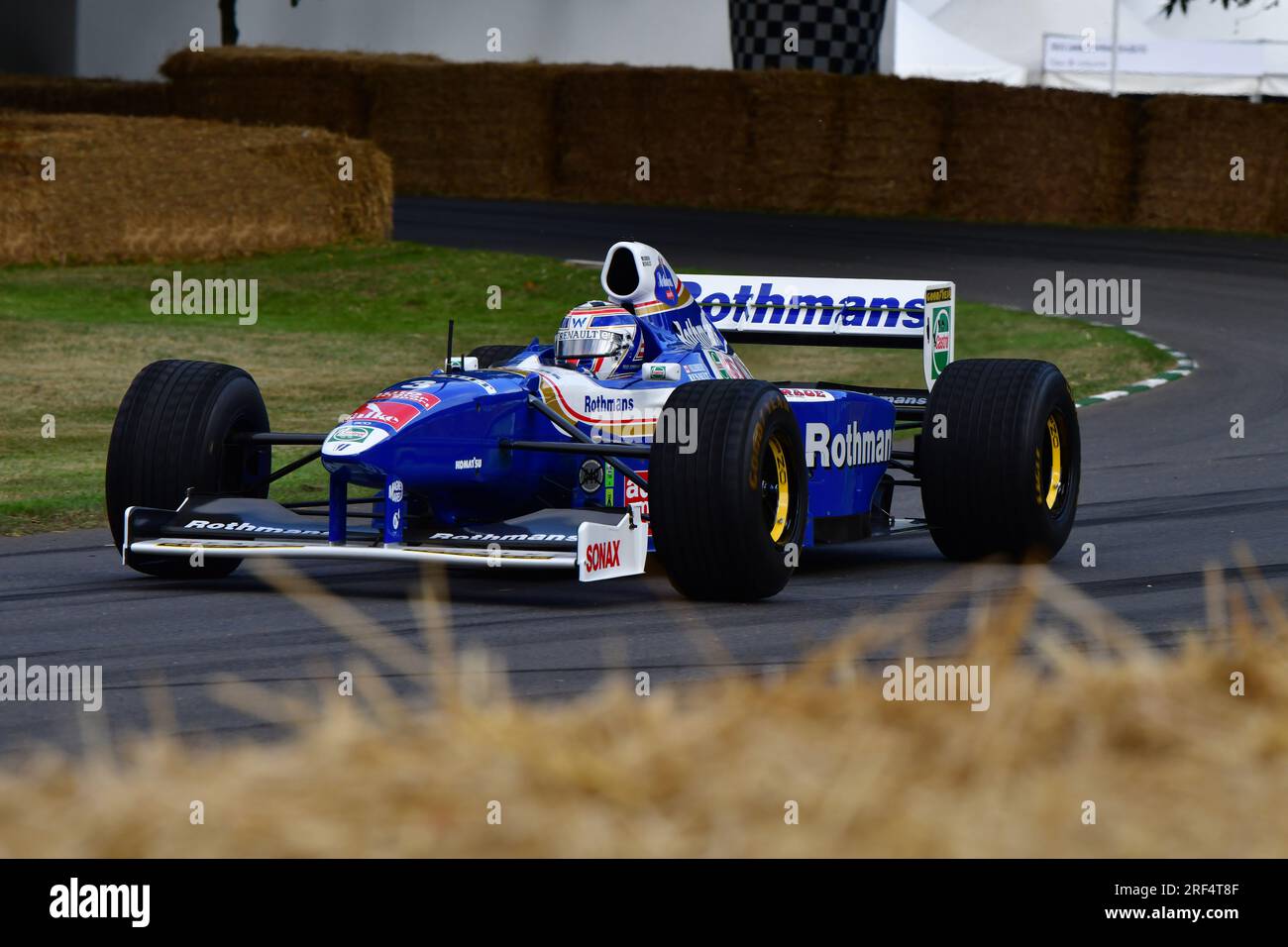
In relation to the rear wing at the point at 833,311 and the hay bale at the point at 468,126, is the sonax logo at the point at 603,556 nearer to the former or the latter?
the rear wing at the point at 833,311

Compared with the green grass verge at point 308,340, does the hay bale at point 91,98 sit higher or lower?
higher

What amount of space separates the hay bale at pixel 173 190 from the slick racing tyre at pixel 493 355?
478 inches

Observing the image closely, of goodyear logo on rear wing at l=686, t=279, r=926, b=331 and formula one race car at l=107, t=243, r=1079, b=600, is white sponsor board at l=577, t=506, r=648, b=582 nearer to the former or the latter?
formula one race car at l=107, t=243, r=1079, b=600

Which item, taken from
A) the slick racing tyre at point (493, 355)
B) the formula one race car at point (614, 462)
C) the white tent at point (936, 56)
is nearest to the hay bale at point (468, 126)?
the white tent at point (936, 56)

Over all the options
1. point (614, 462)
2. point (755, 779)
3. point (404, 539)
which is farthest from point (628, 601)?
point (755, 779)

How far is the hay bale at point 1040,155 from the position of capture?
26484mm

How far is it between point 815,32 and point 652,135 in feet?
10.1

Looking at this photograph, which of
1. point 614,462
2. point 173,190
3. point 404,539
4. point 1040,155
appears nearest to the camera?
point 404,539

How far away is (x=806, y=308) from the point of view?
9.33 m

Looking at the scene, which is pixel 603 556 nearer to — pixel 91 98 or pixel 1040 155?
pixel 1040 155

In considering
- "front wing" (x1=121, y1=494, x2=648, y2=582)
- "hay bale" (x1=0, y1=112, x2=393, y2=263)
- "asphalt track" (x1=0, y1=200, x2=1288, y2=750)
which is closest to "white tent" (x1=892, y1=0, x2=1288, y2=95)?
"hay bale" (x1=0, y1=112, x2=393, y2=263)

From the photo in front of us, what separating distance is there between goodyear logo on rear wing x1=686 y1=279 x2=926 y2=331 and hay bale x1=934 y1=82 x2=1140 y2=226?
1797 cm

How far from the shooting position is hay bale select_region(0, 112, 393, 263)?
66.5ft
